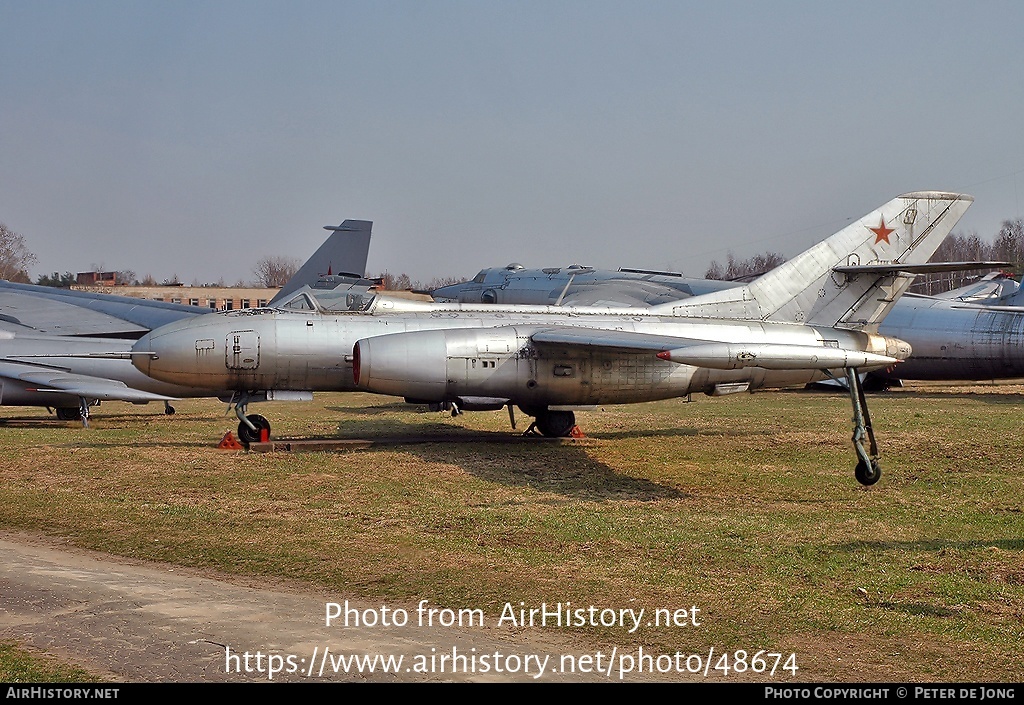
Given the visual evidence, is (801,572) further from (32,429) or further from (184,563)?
(32,429)

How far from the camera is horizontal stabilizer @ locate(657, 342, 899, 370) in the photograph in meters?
10.6

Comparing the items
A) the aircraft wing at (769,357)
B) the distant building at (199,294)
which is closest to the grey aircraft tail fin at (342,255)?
the aircraft wing at (769,357)

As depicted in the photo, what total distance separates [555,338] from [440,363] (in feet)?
5.31

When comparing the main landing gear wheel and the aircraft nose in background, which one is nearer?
the aircraft nose in background

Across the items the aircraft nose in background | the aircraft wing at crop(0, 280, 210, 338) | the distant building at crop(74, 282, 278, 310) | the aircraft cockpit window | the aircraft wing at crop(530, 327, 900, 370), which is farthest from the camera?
the distant building at crop(74, 282, 278, 310)

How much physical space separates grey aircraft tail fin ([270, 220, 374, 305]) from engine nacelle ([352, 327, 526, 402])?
19.5 meters

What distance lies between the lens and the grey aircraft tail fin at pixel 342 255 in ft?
108

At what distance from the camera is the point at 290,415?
65.1ft

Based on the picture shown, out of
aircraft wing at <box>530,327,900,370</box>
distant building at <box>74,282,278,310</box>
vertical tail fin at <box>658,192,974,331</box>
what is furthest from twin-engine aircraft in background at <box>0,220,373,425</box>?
distant building at <box>74,282,278,310</box>

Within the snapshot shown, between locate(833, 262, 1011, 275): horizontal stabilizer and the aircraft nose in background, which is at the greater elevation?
locate(833, 262, 1011, 275): horizontal stabilizer

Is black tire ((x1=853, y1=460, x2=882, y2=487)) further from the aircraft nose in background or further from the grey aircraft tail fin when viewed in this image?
the grey aircraft tail fin

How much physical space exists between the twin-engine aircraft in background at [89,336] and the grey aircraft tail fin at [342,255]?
35 mm

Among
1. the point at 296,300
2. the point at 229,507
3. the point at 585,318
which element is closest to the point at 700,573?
the point at 229,507

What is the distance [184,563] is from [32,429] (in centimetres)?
1155
